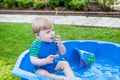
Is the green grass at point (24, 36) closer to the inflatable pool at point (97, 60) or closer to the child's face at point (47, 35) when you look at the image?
the inflatable pool at point (97, 60)

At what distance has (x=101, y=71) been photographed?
4.57 metres

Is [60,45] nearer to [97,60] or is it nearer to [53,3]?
[97,60]

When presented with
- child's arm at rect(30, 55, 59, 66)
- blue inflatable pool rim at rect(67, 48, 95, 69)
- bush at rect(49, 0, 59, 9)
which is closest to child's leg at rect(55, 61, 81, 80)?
child's arm at rect(30, 55, 59, 66)

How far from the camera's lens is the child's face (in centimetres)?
401

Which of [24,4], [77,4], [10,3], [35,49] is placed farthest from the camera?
[10,3]

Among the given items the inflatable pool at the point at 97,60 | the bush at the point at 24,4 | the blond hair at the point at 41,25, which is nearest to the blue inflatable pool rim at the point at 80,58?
the inflatable pool at the point at 97,60

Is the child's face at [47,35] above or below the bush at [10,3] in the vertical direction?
above

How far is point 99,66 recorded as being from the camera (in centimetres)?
474

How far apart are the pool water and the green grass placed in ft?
3.79

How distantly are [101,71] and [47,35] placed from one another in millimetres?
986

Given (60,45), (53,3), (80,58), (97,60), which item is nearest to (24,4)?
(53,3)

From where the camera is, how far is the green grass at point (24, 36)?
18.6 feet

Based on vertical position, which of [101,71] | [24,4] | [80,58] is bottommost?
[101,71]

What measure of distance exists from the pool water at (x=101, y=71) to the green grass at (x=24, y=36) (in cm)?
115
